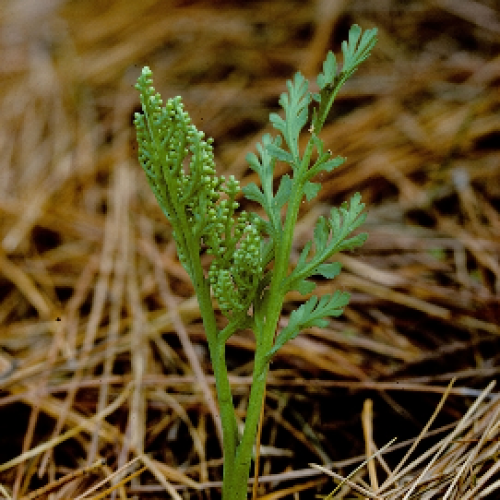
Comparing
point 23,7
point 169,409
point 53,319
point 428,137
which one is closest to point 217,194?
point 169,409

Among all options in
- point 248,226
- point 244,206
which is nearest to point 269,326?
point 248,226

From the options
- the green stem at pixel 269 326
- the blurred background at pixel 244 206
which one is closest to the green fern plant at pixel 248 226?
the green stem at pixel 269 326

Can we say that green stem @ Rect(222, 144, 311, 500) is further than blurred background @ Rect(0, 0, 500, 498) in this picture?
No

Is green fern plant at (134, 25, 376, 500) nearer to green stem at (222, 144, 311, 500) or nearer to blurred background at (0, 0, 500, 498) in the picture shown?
green stem at (222, 144, 311, 500)

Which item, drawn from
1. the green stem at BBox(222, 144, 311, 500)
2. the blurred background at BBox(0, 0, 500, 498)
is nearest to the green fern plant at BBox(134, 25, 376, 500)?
the green stem at BBox(222, 144, 311, 500)

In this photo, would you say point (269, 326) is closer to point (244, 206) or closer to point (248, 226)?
point (248, 226)
